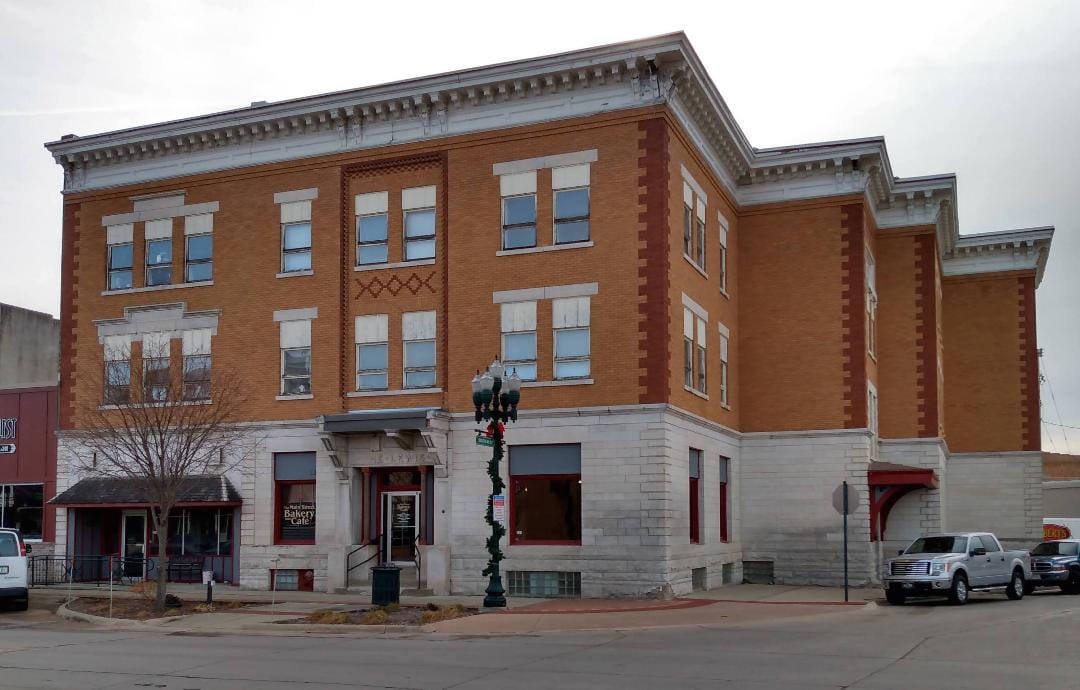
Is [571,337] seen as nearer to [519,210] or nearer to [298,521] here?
[519,210]

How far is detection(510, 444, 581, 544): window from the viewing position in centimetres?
3023

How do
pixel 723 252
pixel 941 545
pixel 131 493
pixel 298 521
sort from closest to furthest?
pixel 941 545 → pixel 298 521 → pixel 131 493 → pixel 723 252

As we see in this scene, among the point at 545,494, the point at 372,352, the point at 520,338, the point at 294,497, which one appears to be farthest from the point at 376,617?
the point at 372,352

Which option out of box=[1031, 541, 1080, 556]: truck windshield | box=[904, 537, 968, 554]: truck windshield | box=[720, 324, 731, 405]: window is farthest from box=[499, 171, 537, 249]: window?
box=[1031, 541, 1080, 556]: truck windshield

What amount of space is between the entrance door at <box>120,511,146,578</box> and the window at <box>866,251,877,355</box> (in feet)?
75.4

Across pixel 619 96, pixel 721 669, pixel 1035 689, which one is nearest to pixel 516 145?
pixel 619 96

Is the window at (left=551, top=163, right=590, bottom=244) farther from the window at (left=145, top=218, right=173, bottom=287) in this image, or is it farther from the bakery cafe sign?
the bakery cafe sign

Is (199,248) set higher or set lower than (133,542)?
higher

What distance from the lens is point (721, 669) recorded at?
16.5 metres

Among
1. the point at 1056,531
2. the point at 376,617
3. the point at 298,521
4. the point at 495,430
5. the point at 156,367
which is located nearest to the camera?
the point at 376,617

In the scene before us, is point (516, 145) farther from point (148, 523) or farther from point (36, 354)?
point (36, 354)

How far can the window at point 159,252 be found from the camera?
118ft

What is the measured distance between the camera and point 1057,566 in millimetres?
34812

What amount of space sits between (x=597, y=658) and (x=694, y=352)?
1553 cm
